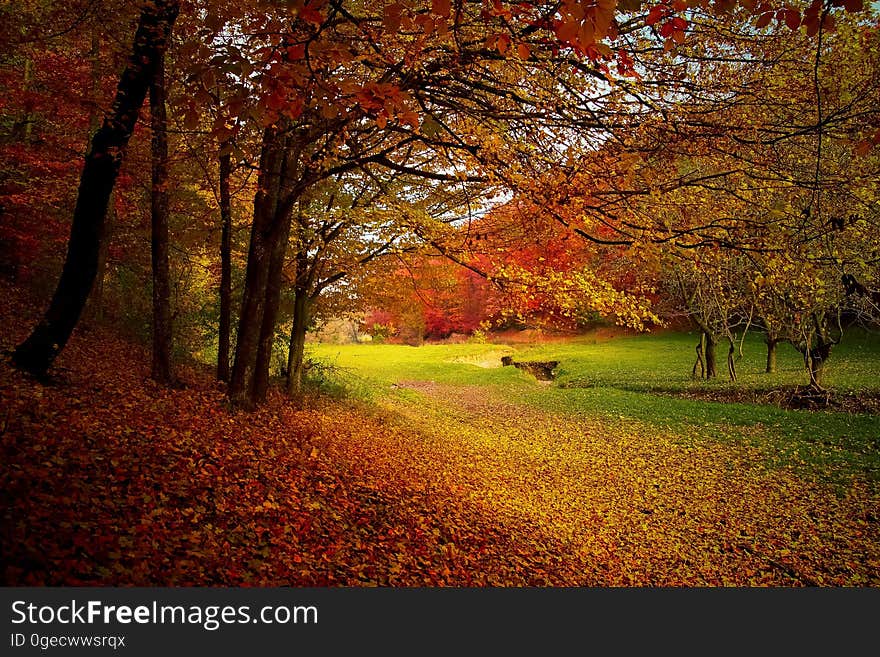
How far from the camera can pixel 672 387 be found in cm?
2077

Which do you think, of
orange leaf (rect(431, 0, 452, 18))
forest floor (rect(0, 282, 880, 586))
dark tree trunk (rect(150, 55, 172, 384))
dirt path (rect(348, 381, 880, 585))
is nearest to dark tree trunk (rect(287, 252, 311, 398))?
forest floor (rect(0, 282, 880, 586))

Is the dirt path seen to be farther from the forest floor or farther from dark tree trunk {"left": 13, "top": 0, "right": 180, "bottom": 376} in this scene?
dark tree trunk {"left": 13, "top": 0, "right": 180, "bottom": 376}

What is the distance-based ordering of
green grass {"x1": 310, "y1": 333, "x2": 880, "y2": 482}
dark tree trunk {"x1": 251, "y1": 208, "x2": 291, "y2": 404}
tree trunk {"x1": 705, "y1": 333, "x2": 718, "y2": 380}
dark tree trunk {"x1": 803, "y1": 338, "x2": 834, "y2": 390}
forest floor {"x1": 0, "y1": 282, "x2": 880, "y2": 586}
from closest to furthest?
forest floor {"x1": 0, "y1": 282, "x2": 880, "y2": 586}, dark tree trunk {"x1": 251, "y1": 208, "x2": 291, "y2": 404}, green grass {"x1": 310, "y1": 333, "x2": 880, "y2": 482}, dark tree trunk {"x1": 803, "y1": 338, "x2": 834, "y2": 390}, tree trunk {"x1": 705, "y1": 333, "x2": 718, "y2": 380}

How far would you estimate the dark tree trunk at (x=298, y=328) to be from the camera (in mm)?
13047

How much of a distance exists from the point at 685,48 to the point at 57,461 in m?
7.77

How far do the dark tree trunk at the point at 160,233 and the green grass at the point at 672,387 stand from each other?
7.04 meters

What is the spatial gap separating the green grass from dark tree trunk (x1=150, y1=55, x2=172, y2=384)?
7.04 metres

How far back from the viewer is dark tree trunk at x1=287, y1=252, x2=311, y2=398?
13.0m

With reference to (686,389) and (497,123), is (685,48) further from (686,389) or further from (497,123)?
(686,389)

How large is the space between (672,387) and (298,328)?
15.2 meters

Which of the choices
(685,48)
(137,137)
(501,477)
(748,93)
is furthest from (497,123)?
(137,137)

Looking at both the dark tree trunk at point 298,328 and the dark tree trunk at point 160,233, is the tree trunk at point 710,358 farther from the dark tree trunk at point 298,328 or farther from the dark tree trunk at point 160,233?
the dark tree trunk at point 160,233

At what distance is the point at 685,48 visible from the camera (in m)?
5.74

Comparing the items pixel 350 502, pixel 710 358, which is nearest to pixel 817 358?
pixel 710 358
